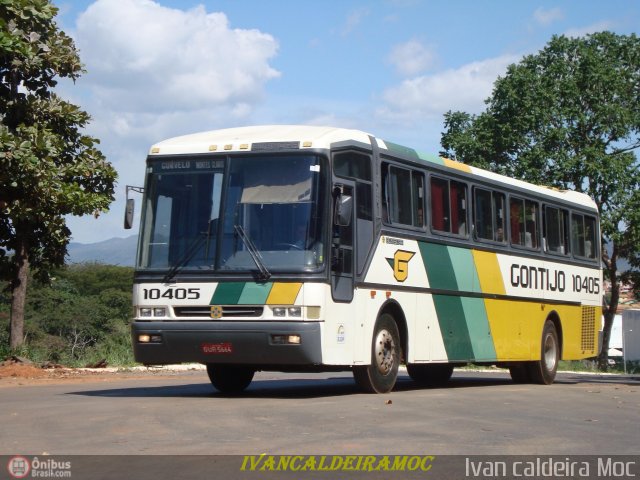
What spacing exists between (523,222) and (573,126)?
1047 inches

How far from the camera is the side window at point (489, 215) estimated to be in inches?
744

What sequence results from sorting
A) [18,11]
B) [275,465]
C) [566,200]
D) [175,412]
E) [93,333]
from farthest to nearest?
[93,333]
[566,200]
[18,11]
[175,412]
[275,465]

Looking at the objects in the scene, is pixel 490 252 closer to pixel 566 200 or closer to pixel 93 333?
pixel 566 200

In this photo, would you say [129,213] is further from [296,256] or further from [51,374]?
[51,374]

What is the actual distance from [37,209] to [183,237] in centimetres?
811

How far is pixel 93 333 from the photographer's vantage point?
5716 centimetres

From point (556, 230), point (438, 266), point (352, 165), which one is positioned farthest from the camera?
point (556, 230)

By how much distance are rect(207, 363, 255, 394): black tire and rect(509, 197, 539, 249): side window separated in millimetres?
5814

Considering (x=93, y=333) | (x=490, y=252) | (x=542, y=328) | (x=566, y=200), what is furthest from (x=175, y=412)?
(x=93, y=333)

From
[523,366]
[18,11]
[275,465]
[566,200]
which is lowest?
[275,465]

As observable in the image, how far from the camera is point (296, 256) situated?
560 inches

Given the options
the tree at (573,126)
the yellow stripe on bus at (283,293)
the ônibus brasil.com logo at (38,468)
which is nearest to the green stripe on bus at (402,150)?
the yellow stripe on bus at (283,293)

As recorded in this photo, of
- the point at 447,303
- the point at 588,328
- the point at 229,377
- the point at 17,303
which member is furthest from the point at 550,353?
the point at 17,303

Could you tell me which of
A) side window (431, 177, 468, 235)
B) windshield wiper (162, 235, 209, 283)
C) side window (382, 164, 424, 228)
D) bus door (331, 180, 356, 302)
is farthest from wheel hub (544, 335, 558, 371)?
windshield wiper (162, 235, 209, 283)
